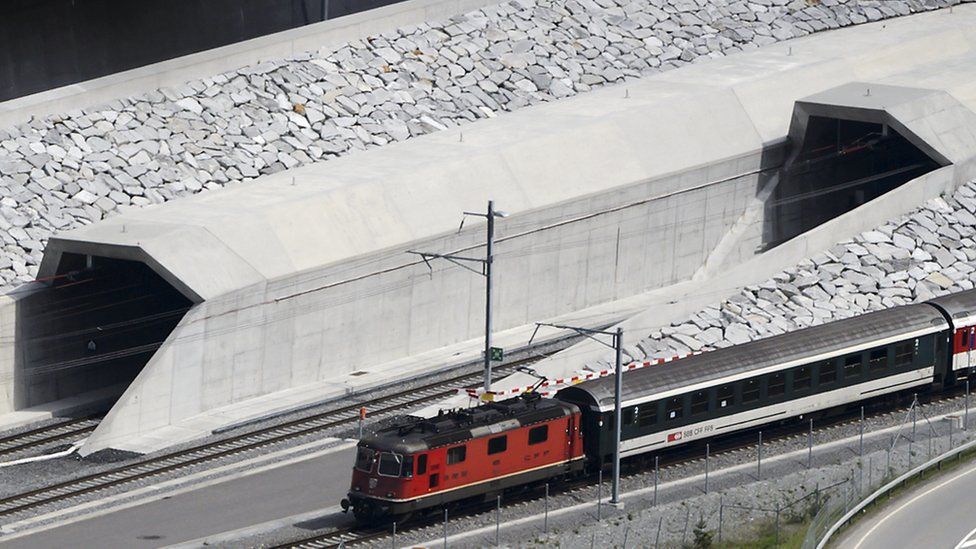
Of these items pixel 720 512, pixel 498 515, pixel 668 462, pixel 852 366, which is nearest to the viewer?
pixel 498 515

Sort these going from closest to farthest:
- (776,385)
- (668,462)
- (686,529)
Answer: (686,529)
(668,462)
(776,385)

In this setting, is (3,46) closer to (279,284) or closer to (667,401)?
(279,284)

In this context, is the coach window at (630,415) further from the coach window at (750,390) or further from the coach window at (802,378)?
the coach window at (802,378)

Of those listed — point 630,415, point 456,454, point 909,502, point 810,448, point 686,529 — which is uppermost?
point 456,454

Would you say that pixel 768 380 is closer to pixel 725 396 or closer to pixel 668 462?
pixel 725 396

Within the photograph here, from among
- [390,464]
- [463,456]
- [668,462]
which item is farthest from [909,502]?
[390,464]

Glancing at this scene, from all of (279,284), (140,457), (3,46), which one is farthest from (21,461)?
(3,46)

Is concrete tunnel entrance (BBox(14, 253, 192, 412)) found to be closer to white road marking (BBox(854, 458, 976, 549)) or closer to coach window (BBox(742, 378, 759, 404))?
coach window (BBox(742, 378, 759, 404))
